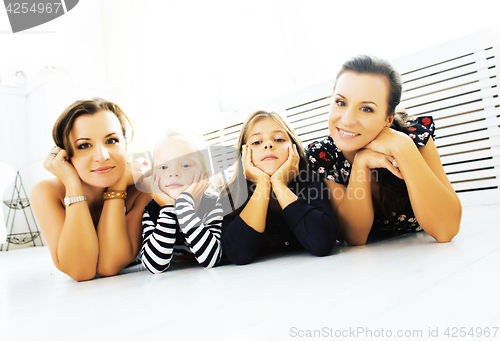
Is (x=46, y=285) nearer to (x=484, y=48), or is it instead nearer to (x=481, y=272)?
(x=481, y=272)

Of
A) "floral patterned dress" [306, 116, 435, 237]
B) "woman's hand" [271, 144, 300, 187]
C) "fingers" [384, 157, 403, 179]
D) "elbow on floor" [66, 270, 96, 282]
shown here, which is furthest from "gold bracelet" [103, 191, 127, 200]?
"fingers" [384, 157, 403, 179]

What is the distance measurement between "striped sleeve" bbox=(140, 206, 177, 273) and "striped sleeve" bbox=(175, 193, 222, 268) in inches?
1.2

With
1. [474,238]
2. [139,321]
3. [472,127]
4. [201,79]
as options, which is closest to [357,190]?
[474,238]

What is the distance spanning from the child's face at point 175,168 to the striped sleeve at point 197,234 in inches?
1.9

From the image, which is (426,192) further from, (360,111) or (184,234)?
(184,234)

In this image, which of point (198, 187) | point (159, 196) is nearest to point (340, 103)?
point (198, 187)

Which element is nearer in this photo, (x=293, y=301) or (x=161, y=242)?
(x=293, y=301)

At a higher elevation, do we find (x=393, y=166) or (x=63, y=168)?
(x=63, y=168)

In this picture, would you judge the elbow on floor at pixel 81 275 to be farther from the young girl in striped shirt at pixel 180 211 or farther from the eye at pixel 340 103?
the eye at pixel 340 103

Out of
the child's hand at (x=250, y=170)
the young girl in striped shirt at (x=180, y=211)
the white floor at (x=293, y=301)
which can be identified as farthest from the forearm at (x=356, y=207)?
the young girl in striped shirt at (x=180, y=211)

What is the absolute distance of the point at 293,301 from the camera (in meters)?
0.51

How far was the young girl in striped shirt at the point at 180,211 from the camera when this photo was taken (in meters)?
0.88

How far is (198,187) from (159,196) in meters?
0.12

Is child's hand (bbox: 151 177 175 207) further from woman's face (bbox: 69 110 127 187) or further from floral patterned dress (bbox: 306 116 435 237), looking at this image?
floral patterned dress (bbox: 306 116 435 237)
